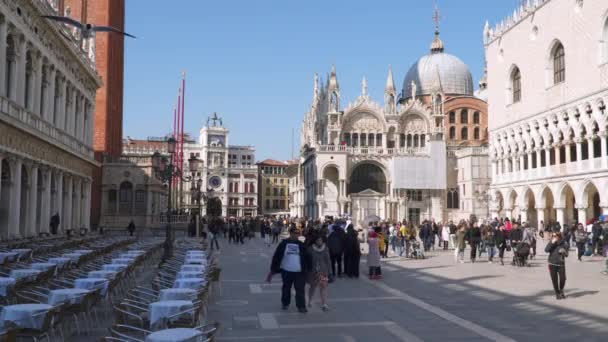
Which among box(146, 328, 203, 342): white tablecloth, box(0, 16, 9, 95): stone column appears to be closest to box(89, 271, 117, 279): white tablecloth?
box(146, 328, 203, 342): white tablecloth

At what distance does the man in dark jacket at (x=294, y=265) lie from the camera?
10.8 m

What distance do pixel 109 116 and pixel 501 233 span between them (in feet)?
121

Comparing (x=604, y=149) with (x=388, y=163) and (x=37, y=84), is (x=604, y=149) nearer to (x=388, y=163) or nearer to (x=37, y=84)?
(x=388, y=163)

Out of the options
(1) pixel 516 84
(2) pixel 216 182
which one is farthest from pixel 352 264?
(2) pixel 216 182

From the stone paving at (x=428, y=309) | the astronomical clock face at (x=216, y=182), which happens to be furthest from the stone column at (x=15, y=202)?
the astronomical clock face at (x=216, y=182)

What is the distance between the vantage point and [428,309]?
11133mm

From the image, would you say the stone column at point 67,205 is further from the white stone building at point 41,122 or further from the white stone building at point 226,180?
the white stone building at point 226,180

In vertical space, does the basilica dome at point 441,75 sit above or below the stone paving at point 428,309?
above

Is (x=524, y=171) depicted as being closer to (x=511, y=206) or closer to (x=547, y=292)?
(x=511, y=206)

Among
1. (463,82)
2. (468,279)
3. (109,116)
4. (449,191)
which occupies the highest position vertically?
(463,82)

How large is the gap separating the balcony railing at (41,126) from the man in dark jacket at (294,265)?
51.9 feet

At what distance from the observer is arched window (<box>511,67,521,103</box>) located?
47.4 metres

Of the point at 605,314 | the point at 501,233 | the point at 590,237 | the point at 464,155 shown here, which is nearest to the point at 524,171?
the point at 464,155

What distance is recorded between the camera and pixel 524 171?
149 feet
